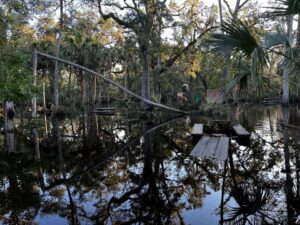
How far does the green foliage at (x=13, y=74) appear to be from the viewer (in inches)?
408

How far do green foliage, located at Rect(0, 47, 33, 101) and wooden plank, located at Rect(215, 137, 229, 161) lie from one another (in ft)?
22.1

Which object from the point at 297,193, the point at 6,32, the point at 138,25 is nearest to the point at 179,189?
the point at 297,193

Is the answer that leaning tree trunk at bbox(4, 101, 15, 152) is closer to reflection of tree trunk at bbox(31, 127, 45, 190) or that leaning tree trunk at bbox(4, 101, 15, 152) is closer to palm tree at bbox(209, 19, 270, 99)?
reflection of tree trunk at bbox(31, 127, 45, 190)

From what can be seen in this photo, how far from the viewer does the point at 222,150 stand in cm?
832

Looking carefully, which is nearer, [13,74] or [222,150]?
[222,150]

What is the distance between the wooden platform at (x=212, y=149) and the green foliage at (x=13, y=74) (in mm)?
6260

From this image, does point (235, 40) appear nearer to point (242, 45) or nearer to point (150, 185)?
point (242, 45)

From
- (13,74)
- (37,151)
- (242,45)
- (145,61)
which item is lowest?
(37,151)

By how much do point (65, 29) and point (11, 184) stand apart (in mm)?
22733

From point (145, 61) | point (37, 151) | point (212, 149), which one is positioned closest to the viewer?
point (212, 149)

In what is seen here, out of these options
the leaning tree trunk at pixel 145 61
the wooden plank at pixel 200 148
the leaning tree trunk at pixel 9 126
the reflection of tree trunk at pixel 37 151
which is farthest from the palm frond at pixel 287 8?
the leaning tree trunk at pixel 145 61

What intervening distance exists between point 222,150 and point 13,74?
23.3 feet

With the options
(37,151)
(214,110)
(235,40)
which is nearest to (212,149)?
(235,40)

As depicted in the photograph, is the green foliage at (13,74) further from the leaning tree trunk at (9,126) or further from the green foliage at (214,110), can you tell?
the green foliage at (214,110)
